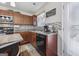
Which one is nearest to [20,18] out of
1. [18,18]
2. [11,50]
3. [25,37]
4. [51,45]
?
[18,18]

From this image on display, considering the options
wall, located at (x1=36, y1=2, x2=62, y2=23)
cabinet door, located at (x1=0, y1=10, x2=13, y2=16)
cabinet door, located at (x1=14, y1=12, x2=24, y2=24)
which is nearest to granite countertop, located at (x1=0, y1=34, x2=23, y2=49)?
cabinet door, located at (x1=14, y1=12, x2=24, y2=24)

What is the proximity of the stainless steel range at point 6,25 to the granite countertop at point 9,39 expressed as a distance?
2.4 inches

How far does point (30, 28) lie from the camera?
1293 millimetres

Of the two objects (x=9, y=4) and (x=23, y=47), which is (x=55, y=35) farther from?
(x=9, y=4)

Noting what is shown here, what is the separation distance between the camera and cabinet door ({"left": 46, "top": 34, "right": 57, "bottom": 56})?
1252 mm

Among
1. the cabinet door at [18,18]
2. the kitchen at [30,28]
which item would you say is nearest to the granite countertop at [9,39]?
the kitchen at [30,28]

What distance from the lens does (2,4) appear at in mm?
1200

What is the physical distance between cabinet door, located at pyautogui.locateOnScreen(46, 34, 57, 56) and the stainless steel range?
1.85ft

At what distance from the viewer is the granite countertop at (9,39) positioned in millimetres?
1173

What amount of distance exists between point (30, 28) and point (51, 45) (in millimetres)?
400

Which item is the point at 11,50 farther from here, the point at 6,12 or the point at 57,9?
the point at 57,9

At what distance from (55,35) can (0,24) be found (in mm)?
785

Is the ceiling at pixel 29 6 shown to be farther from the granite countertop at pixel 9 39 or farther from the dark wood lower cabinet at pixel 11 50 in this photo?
the dark wood lower cabinet at pixel 11 50

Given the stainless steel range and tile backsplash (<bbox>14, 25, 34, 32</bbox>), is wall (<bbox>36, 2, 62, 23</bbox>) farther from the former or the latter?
the stainless steel range
